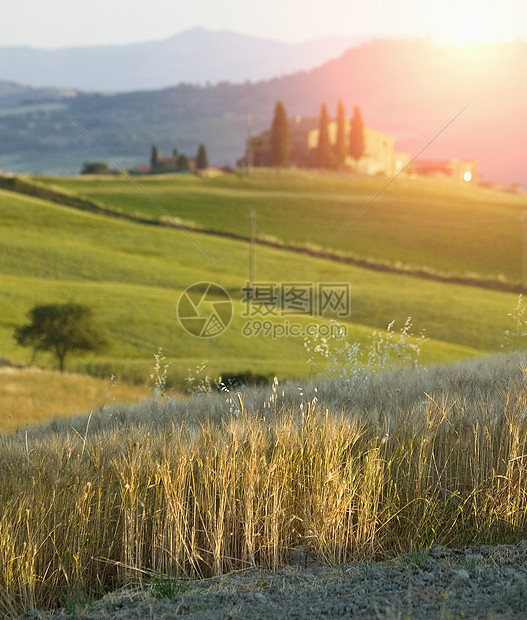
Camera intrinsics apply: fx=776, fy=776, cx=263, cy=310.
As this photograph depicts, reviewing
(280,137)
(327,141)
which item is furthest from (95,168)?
(327,141)

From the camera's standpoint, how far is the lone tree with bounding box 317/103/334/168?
81750mm

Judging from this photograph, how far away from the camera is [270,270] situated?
134ft

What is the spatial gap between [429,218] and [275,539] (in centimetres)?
5950

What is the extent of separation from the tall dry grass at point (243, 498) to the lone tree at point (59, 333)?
62.2 feet

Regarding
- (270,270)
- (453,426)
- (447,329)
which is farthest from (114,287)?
(453,426)

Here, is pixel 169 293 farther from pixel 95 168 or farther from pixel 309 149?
pixel 95 168

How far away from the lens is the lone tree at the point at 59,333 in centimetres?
2425

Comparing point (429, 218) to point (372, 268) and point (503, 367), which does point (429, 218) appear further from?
point (503, 367)

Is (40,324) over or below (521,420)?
below

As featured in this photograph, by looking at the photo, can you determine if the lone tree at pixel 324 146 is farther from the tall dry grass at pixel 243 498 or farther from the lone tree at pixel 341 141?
the tall dry grass at pixel 243 498

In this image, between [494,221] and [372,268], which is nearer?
[372,268]

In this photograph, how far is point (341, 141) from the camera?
85250 millimetres

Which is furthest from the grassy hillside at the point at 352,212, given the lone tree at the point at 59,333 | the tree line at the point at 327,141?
the lone tree at the point at 59,333

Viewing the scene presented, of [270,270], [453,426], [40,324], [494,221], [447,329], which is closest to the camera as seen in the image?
[453,426]
